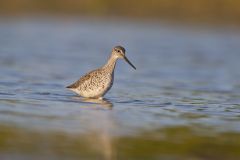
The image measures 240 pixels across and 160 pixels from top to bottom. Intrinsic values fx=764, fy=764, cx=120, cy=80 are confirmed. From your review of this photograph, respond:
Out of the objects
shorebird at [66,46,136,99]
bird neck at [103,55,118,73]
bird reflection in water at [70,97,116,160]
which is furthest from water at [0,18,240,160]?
bird neck at [103,55,118,73]

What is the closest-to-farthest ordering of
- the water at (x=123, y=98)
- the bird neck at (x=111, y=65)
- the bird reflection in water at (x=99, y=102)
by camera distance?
the water at (x=123, y=98) < the bird reflection in water at (x=99, y=102) < the bird neck at (x=111, y=65)

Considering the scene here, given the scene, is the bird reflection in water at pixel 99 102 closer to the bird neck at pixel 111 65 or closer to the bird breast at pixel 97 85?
the bird breast at pixel 97 85

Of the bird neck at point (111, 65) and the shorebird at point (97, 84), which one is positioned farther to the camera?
the bird neck at point (111, 65)

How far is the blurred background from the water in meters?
0.02

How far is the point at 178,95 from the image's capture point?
14070mm

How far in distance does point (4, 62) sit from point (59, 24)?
1083cm

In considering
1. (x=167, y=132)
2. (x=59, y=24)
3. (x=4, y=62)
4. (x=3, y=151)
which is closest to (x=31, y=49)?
(x=4, y=62)

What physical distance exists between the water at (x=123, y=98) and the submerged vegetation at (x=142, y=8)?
2.95 metres

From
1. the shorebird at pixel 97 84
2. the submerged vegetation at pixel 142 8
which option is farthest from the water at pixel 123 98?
the submerged vegetation at pixel 142 8

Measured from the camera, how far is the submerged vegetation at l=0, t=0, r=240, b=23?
2981 cm

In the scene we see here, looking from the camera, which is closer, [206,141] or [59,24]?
[206,141]

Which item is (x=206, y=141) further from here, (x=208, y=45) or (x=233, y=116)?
(x=208, y=45)

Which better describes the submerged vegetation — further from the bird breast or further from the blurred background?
the bird breast

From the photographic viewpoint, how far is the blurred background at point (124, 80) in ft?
29.8
